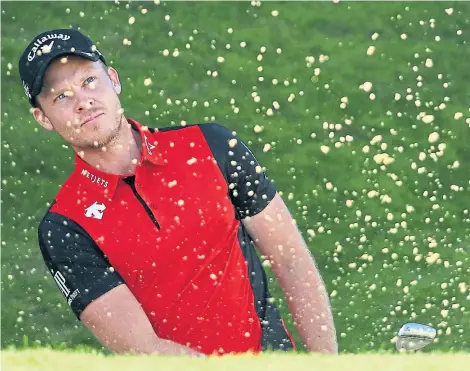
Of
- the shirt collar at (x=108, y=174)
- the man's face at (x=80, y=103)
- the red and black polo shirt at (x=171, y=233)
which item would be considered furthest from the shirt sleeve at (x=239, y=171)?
the man's face at (x=80, y=103)

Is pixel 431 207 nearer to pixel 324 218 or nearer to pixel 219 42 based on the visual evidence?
pixel 324 218

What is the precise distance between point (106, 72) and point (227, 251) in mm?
710

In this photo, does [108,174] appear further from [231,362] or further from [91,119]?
[231,362]

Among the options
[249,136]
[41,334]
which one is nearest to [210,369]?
[41,334]

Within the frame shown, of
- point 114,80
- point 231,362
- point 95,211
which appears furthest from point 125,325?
point 231,362

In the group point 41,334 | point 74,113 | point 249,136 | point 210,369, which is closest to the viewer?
point 210,369

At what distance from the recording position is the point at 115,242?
10.1ft

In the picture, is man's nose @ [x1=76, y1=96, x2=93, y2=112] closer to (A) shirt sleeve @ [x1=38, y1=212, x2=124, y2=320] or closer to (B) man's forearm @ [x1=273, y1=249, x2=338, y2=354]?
(A) shirt sleeve @ [x1=38, y1=212, x2=124, y2=320]

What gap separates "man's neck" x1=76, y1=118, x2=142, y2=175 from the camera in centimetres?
→ 307

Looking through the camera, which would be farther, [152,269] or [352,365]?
[152,269]

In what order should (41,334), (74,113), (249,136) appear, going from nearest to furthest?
(74,113)
(41,334)
(249,136)

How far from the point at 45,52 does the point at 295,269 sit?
3.50 feet

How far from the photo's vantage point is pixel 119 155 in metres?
3.10

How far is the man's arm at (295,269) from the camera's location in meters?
3.16
